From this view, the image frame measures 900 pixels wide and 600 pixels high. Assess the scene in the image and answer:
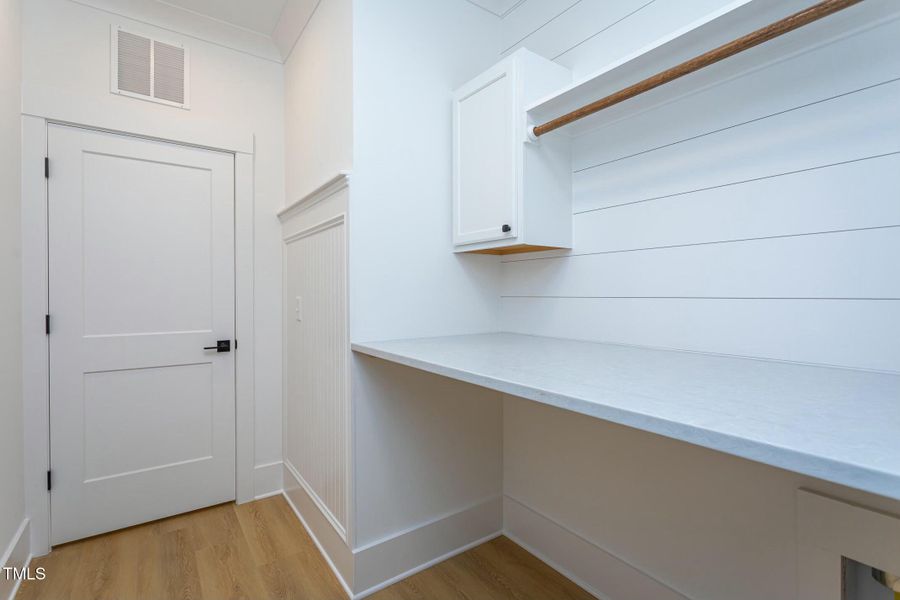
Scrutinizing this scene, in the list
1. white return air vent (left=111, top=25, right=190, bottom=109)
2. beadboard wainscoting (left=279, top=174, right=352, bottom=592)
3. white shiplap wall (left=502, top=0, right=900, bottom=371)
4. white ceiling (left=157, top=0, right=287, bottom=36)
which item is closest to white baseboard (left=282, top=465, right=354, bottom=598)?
beadboard wainscoting (left=279, top=174, right=352, bottom=592)

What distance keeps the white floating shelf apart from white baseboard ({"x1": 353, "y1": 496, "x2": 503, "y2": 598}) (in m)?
1.78

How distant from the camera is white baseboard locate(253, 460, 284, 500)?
2438 millimetres

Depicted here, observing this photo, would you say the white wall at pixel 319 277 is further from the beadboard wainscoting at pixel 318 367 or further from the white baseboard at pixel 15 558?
the white baseboard at pixel 15 558

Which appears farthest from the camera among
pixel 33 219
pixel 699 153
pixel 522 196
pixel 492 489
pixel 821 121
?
pixel 492 489

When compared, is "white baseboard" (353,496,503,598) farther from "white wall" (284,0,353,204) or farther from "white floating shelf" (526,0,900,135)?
"white floating shelf" (526,0,900,135)

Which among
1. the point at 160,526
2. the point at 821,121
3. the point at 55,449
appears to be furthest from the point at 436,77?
the point at 160,526

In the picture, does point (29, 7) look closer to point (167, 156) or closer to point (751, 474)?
point (167, 156)

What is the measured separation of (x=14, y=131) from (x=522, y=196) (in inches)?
85.4

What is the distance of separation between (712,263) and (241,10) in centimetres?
258

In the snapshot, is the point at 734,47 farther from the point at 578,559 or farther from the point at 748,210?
the point at 578,559

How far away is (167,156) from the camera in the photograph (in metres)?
2.22

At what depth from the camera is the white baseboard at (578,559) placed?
1.50 meters

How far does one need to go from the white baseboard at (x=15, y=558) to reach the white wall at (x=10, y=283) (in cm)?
2

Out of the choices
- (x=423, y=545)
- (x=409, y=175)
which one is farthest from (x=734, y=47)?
(x=423, y=545)
